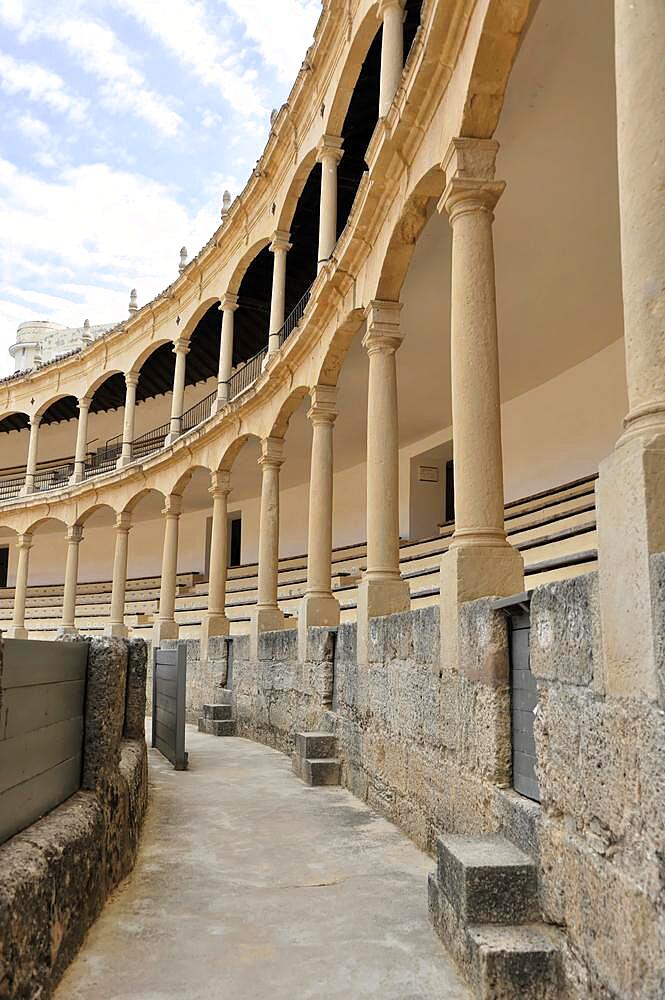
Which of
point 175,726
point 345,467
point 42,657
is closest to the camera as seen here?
point 42,657

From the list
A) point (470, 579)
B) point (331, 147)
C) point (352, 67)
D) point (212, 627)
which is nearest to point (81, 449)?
point (212, 627)

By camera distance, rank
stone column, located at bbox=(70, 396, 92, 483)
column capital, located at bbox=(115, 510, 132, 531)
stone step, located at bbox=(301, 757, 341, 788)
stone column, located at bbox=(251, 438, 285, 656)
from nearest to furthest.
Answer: stone step, located at bbox=(301, 757, 341, 788) → stone column, located at bbox=(251, 438, 285, 656) → column capital, located at bbox=(115, 510, 132, 531) → stone column, located at bbox=(70, 396, 92, 483)

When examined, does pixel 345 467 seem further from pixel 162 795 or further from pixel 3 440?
pixel 3 440

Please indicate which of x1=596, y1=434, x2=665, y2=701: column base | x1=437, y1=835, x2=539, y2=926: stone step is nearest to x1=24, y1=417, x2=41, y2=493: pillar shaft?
x1=437, y1=835, x2=539, y2=926: stone step

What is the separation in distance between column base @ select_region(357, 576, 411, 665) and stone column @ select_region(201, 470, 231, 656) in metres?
7.38

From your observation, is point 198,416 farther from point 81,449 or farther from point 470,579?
point 470,579

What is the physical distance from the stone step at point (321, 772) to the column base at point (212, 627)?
6.68m

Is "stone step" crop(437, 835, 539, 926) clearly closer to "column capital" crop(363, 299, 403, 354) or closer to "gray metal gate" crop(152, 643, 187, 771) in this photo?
"column capital" crop(363, 299, 403, 354)

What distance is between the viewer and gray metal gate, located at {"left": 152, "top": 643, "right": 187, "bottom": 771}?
28.5ft

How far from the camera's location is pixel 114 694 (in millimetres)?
4344

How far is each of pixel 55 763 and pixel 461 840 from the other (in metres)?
1.85

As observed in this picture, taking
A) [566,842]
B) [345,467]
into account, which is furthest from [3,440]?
[566,842]

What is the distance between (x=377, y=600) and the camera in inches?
286

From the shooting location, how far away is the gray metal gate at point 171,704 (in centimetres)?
869
